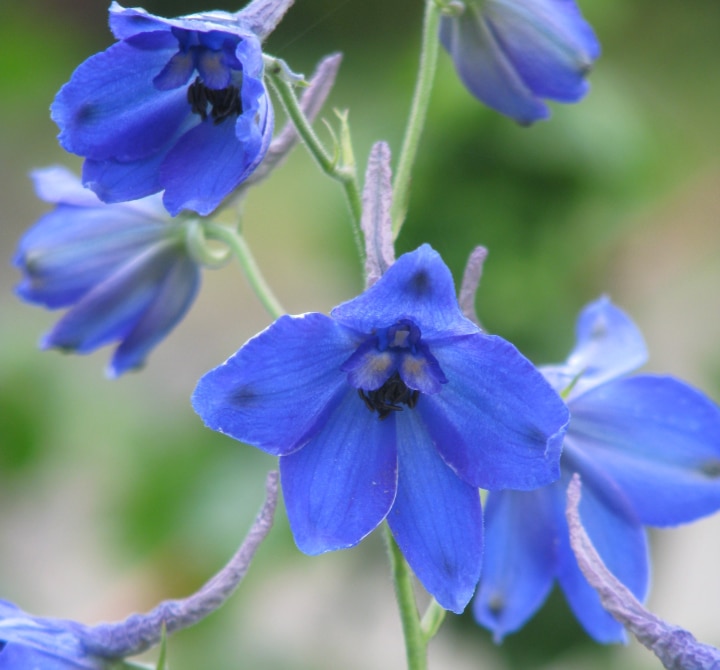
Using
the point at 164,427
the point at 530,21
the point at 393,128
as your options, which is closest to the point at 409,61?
the point at 393,128

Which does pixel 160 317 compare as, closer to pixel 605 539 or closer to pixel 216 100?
pixel 216 100

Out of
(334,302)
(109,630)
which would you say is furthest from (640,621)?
(334,302)

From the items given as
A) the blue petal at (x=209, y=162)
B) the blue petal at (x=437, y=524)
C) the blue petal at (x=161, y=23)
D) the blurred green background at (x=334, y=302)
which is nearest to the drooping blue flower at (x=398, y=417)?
the blue petal at (x=437, y=524)

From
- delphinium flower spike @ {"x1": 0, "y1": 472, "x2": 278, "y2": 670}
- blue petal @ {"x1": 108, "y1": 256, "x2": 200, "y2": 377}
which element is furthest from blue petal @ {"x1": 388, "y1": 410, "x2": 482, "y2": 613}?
blue petal @ {"x1": 108, "y1": 256, "x2": 200, "y2": 377}

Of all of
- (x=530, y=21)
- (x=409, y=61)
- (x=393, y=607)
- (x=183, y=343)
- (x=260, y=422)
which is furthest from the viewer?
(x=183, y=343)

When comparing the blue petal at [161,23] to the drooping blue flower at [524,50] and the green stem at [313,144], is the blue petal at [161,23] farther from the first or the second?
the drooping blue flower at [524,50]

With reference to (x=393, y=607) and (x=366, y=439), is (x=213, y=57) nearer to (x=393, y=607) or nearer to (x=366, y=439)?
(x=366, y=439)
